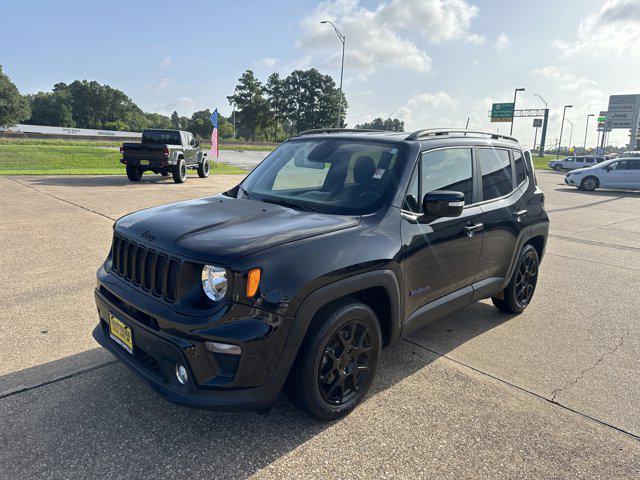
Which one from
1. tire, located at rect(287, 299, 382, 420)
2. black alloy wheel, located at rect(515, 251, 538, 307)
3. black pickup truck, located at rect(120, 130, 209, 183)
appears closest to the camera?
tire, located at rect(287, 299, 382, 420)

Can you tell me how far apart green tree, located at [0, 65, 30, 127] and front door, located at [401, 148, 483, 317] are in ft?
253

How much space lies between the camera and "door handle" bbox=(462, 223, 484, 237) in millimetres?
3566

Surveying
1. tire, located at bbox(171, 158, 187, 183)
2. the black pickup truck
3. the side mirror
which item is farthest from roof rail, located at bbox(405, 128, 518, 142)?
tire, located at bbox(171, 158, 187, 183)

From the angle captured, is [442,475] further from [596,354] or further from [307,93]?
[307,93]

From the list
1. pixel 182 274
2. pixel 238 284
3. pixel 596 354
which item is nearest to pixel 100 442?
pixel 182 274

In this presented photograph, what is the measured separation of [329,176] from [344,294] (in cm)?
128

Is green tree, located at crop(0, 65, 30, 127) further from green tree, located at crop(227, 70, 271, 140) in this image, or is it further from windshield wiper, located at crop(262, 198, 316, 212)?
windshield wiper, located at crop(262, 198, 316, 212)

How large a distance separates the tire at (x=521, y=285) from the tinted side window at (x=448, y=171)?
4.19 feet

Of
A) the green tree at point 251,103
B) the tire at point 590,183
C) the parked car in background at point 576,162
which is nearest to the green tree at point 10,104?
the green tree at point 251,103

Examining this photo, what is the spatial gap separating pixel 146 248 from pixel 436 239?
78.8 inches

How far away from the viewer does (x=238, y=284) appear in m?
2.24

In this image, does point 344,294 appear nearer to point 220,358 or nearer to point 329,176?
point 220,358

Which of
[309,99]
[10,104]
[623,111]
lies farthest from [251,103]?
[623,111]

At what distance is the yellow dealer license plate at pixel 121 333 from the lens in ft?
8.51
